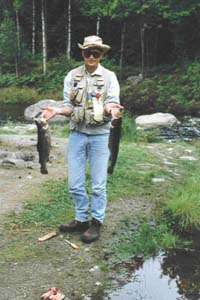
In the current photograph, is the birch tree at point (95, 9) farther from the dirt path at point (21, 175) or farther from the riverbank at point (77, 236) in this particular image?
the riverbank at point (77, 236)

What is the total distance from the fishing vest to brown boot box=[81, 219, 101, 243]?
1.34 metres

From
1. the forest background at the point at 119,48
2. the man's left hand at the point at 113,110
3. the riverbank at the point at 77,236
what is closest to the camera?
the riverbank at the point at 77,236

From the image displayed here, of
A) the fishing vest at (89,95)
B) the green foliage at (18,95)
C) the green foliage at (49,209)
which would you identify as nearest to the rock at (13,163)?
the green foliage at (49,209)

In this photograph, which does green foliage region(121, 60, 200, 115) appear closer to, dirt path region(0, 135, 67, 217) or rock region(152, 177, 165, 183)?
dirt path region(0, 135, 67, 217)

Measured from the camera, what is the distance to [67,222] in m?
8.34

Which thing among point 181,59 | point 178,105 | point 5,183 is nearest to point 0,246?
point 5,183

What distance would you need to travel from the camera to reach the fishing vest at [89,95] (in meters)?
7.20

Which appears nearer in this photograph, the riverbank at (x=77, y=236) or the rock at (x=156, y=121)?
the riverbank at (x=77, y=236)

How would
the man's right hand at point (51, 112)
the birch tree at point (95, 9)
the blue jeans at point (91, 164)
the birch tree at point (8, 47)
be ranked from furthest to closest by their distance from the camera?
the birch tree at point (8, 47)
the birch tree at point (95, 9)
the blue jeans at point (91, 164)
the man's right hand at point (51, 112)

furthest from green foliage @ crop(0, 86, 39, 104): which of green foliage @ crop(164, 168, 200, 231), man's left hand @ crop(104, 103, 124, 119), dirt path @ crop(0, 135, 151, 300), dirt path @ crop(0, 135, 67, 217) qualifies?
man's left hand @ crop(104, 103, 124, 119)

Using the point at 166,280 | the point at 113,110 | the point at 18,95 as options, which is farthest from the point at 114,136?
the point at 18,95

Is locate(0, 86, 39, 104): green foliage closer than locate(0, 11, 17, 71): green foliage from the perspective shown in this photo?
Yes

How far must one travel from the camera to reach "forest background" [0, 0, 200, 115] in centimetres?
3000

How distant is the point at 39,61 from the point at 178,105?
1784cm
